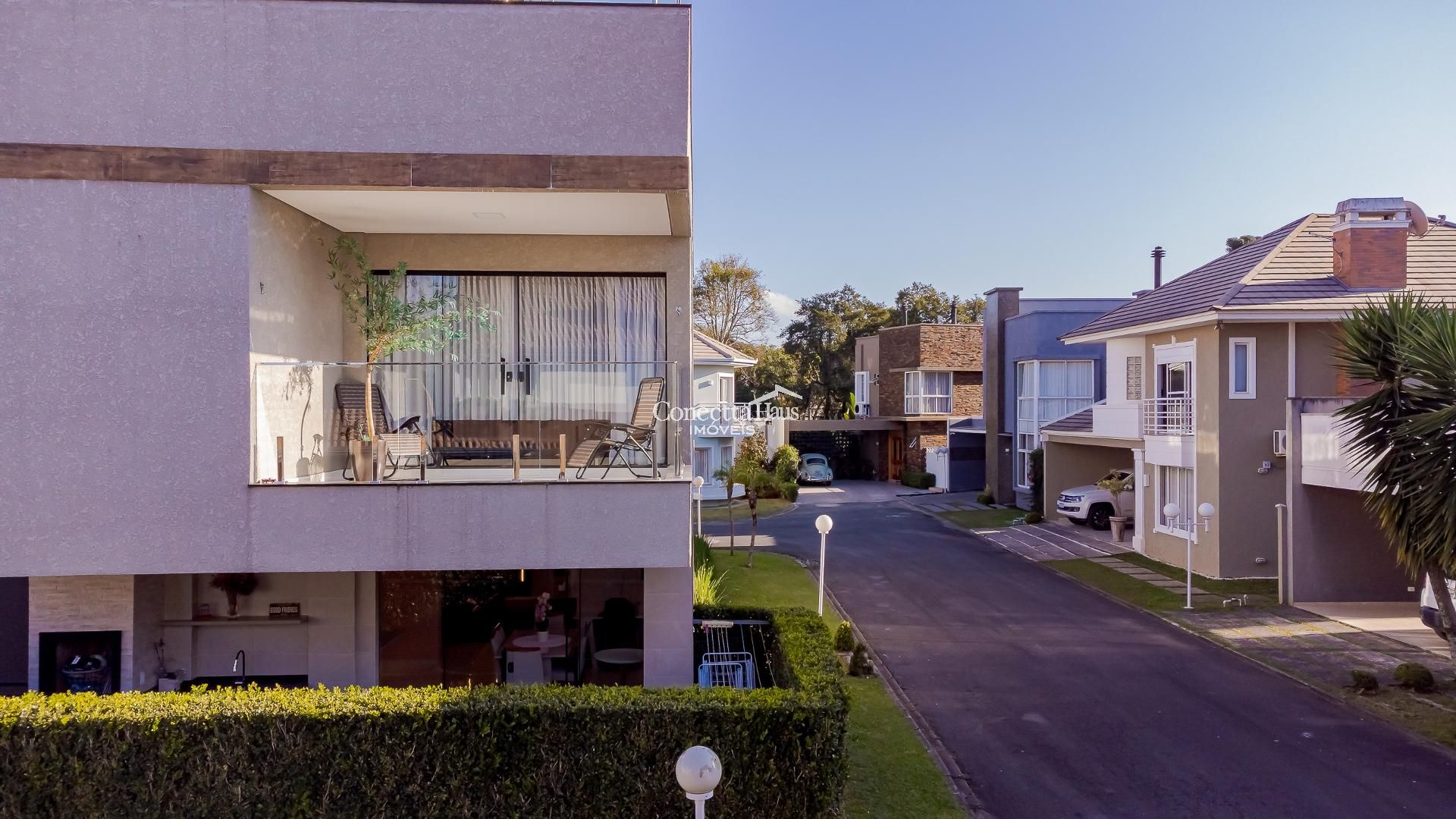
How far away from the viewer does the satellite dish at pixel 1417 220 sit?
65.4 ft

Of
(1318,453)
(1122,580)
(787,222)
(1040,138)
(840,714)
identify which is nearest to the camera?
(840,714)

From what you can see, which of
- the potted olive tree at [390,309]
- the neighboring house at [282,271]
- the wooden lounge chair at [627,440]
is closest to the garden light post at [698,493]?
the potted olive tree at [390,309]

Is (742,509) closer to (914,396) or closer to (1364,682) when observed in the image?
(914,396)

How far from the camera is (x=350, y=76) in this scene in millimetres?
8266

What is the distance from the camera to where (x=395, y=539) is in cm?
829

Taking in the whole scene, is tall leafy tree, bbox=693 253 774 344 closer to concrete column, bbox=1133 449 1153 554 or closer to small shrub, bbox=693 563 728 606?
concrete column, bbox=1133 449 1153 554

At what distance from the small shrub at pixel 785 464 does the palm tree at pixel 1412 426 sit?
27.2m

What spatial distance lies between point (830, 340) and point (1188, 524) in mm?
41296

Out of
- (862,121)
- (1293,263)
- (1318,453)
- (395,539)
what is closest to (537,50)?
(395,539)

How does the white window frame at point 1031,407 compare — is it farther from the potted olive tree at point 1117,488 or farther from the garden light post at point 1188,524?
the garden light post at point 1188,524

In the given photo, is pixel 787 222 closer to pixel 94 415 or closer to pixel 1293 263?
pixel 1293 263

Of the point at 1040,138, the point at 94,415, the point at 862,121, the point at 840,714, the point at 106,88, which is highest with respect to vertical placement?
the point at 862,121

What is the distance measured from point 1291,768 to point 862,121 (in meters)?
27.9

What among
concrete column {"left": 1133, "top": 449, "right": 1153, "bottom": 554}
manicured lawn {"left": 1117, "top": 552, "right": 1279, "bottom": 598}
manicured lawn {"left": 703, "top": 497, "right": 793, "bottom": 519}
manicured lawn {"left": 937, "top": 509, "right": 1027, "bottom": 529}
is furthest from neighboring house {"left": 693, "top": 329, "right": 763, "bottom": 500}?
manicured lawn {"left": 1117, "top": 552, "right": 1279, "bottom": 598}
